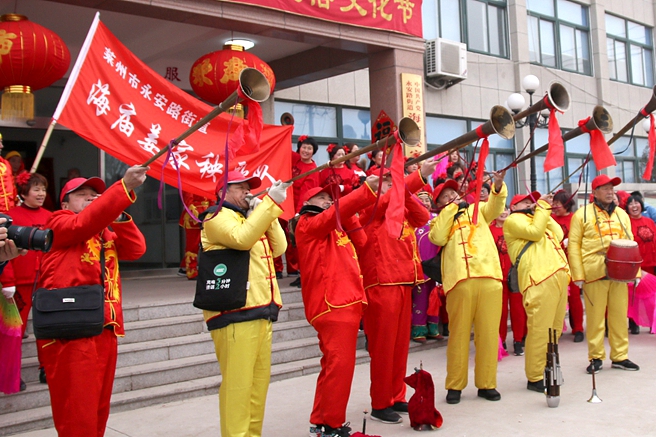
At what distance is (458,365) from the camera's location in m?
5.64

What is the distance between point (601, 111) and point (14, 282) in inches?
183

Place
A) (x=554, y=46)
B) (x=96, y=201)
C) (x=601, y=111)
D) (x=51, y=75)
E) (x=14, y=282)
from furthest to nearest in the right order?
(x=554, y=46) < (x=51, y=75) < (x=14, y=282) < (x=601, y=111) < (x=96, y=201)

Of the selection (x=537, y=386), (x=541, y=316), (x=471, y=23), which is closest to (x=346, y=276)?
(x=541, y=316)

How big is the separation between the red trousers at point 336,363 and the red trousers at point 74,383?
1484mm

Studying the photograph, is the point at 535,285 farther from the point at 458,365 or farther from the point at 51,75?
the point at 51,75

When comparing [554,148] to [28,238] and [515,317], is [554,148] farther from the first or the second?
[515,317]

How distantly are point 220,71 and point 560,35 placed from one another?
13.1 m

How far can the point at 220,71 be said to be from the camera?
8289 millimetres

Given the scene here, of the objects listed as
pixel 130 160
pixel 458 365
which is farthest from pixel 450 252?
pixel 130 160

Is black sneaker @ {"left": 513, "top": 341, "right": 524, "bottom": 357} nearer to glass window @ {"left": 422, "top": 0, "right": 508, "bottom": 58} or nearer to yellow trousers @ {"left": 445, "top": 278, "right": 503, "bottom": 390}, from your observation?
yellow trousers @ {"left": 445, "top": 278, "right": 503, "bottom": 390}

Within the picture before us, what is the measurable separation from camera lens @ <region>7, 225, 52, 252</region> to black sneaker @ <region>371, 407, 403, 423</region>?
2.97 meters

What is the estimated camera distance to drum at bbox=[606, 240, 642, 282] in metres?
6.39

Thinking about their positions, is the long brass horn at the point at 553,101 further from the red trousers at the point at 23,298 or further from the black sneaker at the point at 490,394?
the red trousers at the point at 23,298

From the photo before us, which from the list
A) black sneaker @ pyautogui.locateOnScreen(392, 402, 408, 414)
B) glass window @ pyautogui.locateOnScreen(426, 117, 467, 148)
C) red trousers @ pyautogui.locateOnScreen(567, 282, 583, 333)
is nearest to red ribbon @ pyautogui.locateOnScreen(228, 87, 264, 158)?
black sneaker @ pyautogui.locateOnScreen(392, 402, 408, 414)
